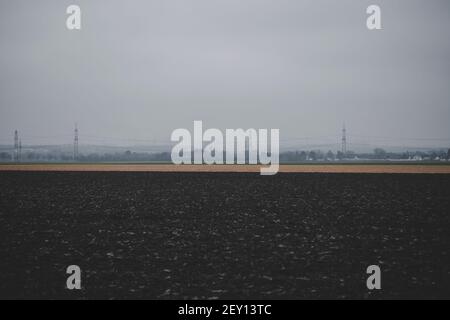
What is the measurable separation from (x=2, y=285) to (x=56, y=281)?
79.9 inches

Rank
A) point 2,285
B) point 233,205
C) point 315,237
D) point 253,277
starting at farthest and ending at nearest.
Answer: point 233,205 → point 315,237 → point 253,277 → point 2,285

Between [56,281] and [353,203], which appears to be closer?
[56,281]

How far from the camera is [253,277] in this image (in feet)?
70.9

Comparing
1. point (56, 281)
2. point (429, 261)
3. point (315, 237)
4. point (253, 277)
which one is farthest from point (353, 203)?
point (56, 281)

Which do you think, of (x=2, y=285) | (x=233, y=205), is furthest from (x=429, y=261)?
(x=233, y=205)

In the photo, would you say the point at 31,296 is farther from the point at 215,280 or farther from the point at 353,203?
the point at 353,203

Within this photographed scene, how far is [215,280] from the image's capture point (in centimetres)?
2108

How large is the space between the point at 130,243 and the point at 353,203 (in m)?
37.5

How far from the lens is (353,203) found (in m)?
61.6

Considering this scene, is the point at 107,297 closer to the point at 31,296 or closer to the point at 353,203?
the point at 31,296
